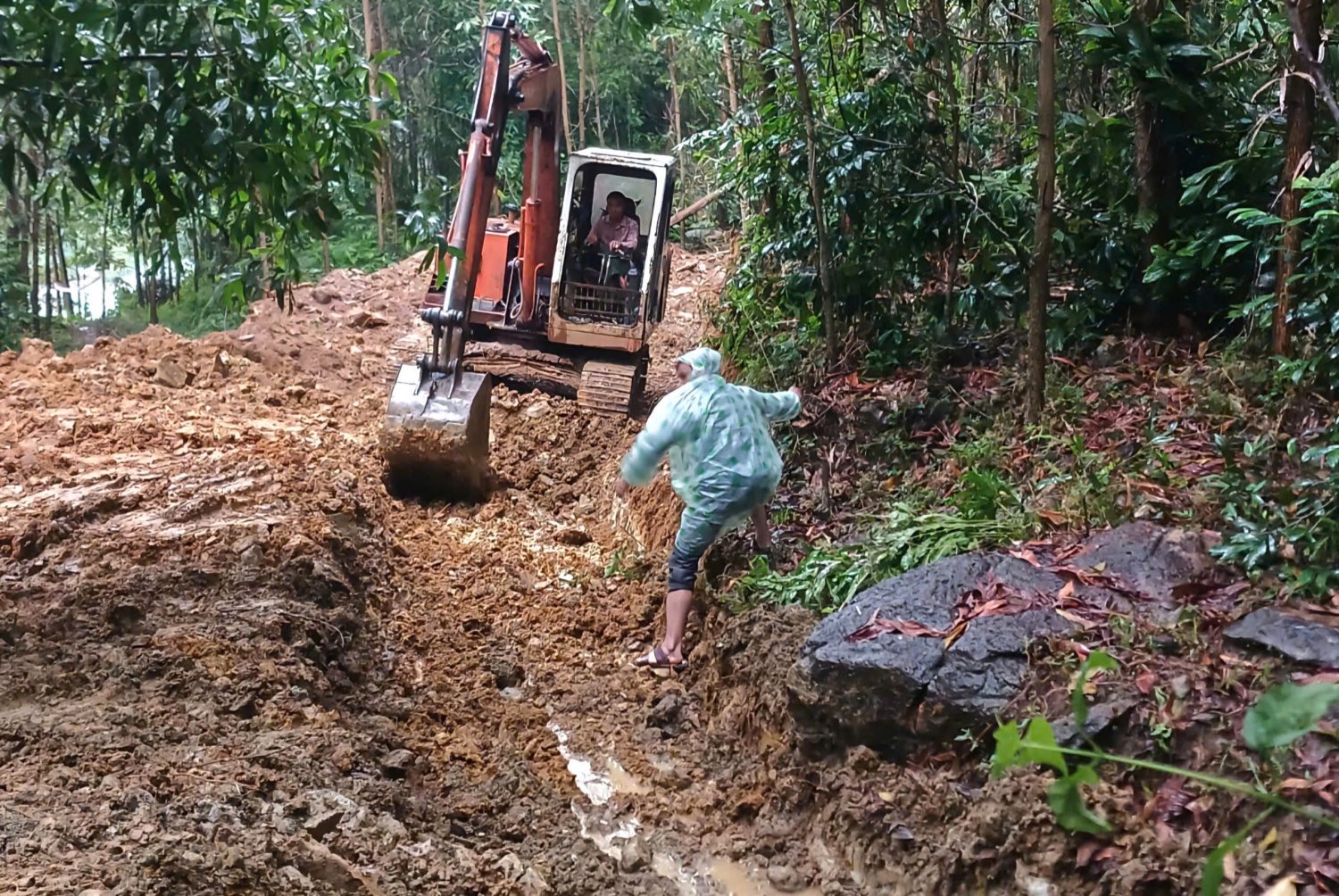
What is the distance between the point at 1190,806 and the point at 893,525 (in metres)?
2.01

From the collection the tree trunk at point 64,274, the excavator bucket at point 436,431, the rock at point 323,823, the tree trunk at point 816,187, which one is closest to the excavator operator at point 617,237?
the excavator bucket at point 436,431

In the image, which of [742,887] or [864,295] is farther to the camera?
[864,295]

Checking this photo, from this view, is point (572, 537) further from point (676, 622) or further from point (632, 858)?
point (632, 858)

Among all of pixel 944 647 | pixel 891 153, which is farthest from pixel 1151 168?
pixel 944 647

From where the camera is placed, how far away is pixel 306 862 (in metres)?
2.95

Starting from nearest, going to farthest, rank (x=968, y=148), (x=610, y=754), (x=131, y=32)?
1. (x=131, y=32)
2. (x=610, y=754)
3. (x=968, y=148)

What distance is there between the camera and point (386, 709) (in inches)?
178

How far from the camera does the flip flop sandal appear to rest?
5.17 m

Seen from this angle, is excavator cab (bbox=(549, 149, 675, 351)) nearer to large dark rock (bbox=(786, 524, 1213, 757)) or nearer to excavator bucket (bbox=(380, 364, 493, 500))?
excavator bucket (bbox=(380, 364, 493, 500))

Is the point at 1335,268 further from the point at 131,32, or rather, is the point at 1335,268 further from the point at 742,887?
the point at 131,32

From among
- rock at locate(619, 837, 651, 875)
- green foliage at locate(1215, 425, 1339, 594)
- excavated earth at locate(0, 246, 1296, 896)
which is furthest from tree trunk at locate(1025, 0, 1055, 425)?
rock at locate(619, 837, 651, 875)

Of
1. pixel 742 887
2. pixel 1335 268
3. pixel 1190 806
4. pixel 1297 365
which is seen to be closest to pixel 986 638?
pixel 1190 806

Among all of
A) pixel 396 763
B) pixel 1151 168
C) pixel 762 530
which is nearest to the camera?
pixel 396 763

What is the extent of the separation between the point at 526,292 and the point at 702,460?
4.41m
